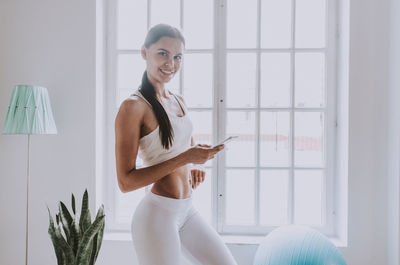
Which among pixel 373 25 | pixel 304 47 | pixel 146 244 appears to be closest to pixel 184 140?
pixel 146 244

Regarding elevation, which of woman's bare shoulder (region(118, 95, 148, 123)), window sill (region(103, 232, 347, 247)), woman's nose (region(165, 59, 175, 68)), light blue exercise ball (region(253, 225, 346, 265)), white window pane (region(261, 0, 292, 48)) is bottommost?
window sill (region(103, 232, 347, 247))

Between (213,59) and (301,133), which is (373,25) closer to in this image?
(301,133)

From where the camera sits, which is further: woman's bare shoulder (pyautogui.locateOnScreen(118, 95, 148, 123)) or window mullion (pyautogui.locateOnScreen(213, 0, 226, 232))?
window mullion (pyautogui.locateOnScreen(213, 0, 226, 232))

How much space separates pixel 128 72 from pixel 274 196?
55.0 inches

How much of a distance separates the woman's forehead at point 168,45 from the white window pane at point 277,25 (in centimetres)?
99

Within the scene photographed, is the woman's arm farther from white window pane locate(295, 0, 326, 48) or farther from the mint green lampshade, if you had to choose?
white window pane locate(295, 0, 326, 48)

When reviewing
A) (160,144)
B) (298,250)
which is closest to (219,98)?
(160,144)

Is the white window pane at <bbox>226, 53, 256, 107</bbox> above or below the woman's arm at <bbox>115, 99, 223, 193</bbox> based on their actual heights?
above

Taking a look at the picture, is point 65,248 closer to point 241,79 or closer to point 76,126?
point 76,126

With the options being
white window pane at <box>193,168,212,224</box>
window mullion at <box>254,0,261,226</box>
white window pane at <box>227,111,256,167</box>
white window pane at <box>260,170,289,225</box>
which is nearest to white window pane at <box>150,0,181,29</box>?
window mullion at <box>254,0,261,226</box>

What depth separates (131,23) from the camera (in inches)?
89.9

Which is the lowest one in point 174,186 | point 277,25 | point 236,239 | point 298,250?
point 236,239

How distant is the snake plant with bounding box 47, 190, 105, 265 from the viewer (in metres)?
1.54

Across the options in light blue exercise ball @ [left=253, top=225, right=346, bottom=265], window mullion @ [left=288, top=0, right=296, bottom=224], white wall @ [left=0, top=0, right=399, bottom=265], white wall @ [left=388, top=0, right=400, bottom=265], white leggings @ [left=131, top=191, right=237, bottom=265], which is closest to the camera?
white leggings @ [left=131, top=191, right=237, bottom=265]
